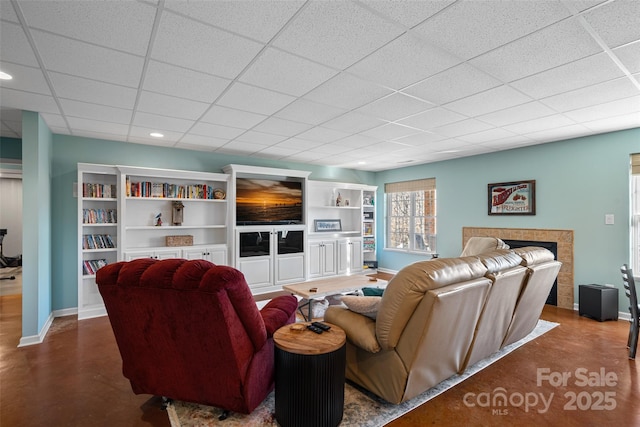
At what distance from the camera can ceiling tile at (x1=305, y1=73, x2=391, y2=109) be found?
2578mm

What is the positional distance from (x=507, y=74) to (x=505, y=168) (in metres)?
3.20

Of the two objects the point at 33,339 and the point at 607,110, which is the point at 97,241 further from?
the point at 607,110

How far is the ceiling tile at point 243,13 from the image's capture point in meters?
1.64

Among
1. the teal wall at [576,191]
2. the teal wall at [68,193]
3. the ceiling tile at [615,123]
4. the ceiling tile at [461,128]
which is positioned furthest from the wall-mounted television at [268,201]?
the ceiling tile at [615,123]

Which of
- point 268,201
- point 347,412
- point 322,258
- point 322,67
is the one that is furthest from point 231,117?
point 322,258

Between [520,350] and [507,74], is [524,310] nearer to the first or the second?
[520,350]

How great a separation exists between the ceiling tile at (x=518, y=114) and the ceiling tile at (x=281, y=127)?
79.5 inches

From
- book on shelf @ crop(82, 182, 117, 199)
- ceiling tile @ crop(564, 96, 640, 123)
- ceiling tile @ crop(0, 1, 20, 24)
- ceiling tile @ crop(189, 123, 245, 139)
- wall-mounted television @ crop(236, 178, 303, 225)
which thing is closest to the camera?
ceiling tile @ crop(0, 1, 20, 24)

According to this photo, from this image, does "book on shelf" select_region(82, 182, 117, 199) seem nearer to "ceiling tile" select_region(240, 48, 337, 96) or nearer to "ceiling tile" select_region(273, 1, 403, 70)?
"ceiling tile" select_region(240, 48, 337, 96)

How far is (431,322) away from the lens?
6.25 feet

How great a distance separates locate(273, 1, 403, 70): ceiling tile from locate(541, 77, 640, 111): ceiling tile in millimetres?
2002

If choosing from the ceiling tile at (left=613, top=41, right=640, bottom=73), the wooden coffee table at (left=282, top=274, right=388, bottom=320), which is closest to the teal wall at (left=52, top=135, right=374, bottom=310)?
the wooden coffee table at (left=282, top=274, right=388, bottom=320)

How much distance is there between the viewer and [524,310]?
2.90m

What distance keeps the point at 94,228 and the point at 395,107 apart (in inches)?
170
